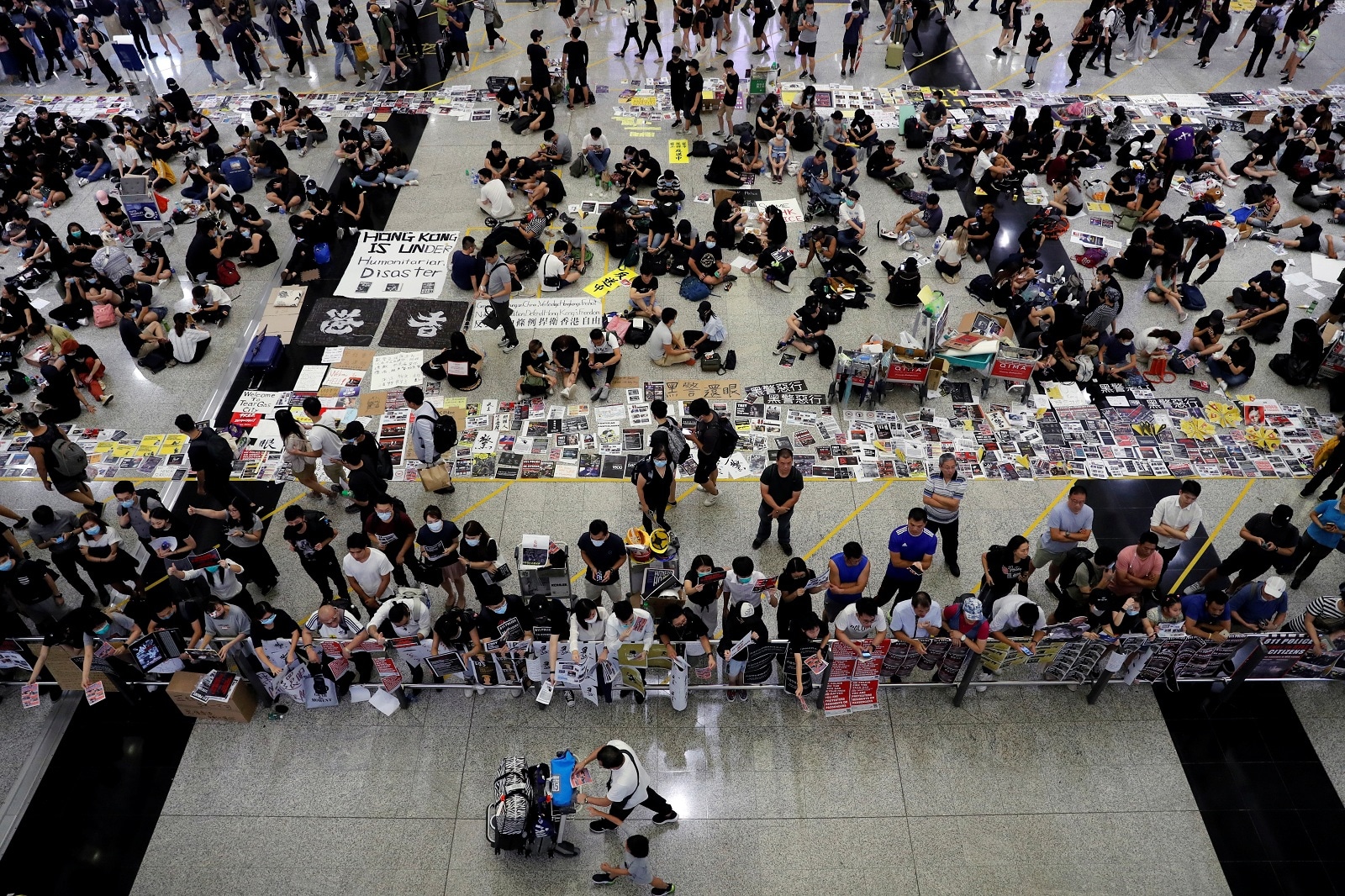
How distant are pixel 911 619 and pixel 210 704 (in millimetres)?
7496

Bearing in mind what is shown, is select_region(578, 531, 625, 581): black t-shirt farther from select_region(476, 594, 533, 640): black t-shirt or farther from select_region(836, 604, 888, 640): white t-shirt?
select_region(836, 604, 888, 640): white t-shirt

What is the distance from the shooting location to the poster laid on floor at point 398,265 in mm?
16000

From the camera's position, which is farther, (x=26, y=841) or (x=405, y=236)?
(x=405, y=236)

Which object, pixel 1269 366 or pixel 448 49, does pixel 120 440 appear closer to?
pixel 448 49

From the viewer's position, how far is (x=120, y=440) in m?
13.4

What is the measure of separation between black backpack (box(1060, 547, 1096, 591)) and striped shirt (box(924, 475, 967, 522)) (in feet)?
4.50

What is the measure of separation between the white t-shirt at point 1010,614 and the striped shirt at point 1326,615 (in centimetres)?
279

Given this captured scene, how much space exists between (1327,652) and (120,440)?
1587 centimetres

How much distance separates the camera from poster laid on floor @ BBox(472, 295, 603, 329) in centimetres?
1525

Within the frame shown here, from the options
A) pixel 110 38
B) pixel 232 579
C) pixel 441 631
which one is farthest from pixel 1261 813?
pixel 110 38

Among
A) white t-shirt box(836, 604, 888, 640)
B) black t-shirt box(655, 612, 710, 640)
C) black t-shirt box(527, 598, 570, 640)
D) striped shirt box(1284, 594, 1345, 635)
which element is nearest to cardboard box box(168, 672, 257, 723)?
black t-shirt box(527, 598, 570, 640)

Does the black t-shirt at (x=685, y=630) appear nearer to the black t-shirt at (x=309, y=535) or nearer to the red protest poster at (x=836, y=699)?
the red protest poster at (x=836, y=699)

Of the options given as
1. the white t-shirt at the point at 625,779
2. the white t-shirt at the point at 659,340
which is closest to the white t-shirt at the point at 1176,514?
the white t-shirt at the point at 625,779

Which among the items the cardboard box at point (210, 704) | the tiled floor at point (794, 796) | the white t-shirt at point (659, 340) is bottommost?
the tiled floor at point (794, 796)
